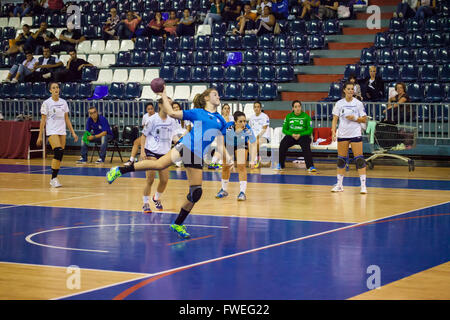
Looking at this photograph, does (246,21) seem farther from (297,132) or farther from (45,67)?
(45,67)

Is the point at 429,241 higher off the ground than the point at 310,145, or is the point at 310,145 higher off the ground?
the point at 310,145

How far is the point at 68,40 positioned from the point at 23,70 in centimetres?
213

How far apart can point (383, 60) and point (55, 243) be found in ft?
47.9

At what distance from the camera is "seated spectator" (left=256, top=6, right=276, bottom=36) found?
79.1ft

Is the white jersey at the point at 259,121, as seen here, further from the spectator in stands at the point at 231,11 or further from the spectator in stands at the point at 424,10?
the spectator in stands at the point at 231,11

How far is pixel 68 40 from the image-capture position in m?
27.9

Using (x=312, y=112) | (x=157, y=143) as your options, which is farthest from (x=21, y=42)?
(x=157, y=143)

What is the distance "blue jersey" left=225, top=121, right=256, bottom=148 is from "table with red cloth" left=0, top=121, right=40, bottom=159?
306 inches

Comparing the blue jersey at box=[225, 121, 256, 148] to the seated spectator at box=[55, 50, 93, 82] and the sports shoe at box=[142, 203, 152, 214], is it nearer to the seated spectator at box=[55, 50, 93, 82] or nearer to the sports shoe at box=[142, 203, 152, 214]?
the sports shoe at box=[142, 203, 152, 214]

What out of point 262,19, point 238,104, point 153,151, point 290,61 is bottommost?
point 153,151

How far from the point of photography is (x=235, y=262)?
7.99m

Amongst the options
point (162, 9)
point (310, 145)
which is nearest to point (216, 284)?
point (310, 145)

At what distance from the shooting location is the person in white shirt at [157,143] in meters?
12.0
